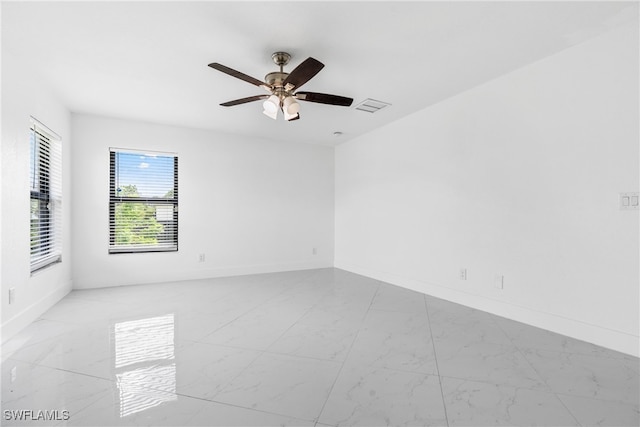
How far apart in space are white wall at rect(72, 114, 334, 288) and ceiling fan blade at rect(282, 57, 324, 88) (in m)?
2.85

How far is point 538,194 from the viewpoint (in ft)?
9.05

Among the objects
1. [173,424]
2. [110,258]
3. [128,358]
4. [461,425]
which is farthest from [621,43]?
[110,258]

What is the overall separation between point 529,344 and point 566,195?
126 cm

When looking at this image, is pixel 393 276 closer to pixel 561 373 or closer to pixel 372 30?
pixel 561 373

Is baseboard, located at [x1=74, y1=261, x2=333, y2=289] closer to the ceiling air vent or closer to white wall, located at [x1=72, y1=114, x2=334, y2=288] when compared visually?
white wall, located at [x1=72, y1=114, x2=334, y2=288]

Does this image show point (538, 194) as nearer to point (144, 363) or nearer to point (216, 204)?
point (144, 363)

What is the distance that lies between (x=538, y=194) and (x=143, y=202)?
4898mm

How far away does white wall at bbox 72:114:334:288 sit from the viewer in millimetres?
4199

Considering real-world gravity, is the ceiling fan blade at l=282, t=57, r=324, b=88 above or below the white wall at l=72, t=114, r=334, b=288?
above

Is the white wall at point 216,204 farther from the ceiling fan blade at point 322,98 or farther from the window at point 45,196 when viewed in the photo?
the ceiling fan blade at point 322,98

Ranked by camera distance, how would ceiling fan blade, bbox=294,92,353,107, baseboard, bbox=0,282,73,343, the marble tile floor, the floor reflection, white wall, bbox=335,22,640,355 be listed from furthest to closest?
ceiling fan blade, bbox=294,92,353,107, baseboard, bbox=0,282,73,343, white wall, bbox=335,22,640,355, the floor reflection, the marble tile floor

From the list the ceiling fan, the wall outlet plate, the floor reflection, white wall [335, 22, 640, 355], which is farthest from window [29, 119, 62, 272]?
the wall outlet plate

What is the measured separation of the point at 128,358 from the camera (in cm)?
216

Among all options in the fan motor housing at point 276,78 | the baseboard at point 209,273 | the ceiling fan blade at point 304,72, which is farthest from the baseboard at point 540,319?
the fan motor housing at point 276,78
